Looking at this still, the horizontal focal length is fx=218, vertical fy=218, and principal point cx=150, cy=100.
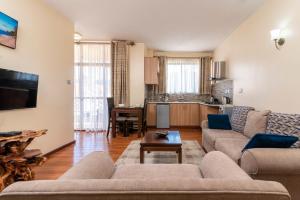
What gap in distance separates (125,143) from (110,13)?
2.77 m

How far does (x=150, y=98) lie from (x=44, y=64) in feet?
14.4

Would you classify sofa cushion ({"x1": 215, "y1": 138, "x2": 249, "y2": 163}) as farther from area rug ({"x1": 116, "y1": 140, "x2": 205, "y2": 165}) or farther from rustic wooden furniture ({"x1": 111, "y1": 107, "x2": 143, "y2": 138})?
rustic wooden furniture ({"x1": 111, "y1": 107, "x2": 143, "y2": 138})

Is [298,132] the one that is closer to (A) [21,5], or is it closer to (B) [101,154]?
(B) [101,154]

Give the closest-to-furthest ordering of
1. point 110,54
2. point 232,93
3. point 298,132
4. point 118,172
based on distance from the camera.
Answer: point 118,172 < point 298,132 < point 232,93 < point 110,54

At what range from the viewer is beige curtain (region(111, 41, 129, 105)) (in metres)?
6.38

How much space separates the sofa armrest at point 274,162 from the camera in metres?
1.81

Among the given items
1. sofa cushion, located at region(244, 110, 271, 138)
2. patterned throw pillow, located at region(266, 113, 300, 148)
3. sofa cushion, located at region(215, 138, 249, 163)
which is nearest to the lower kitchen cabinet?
sofa cushion, located at region(244, 110, 271, 138)

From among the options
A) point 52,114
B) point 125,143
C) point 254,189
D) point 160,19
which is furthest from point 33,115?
point 254,189

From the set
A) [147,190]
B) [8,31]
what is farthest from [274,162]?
[8,31]

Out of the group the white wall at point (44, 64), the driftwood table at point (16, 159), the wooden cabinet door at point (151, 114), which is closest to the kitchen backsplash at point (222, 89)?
the wooden cabinet door at point (151, 114)

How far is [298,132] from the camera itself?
2.42 meters

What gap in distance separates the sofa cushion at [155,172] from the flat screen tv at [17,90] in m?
1.79

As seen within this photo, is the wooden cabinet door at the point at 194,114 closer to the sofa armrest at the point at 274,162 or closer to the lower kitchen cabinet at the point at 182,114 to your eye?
the lower kitchen cabinet at the point at 182,114

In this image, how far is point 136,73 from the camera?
263 inches
